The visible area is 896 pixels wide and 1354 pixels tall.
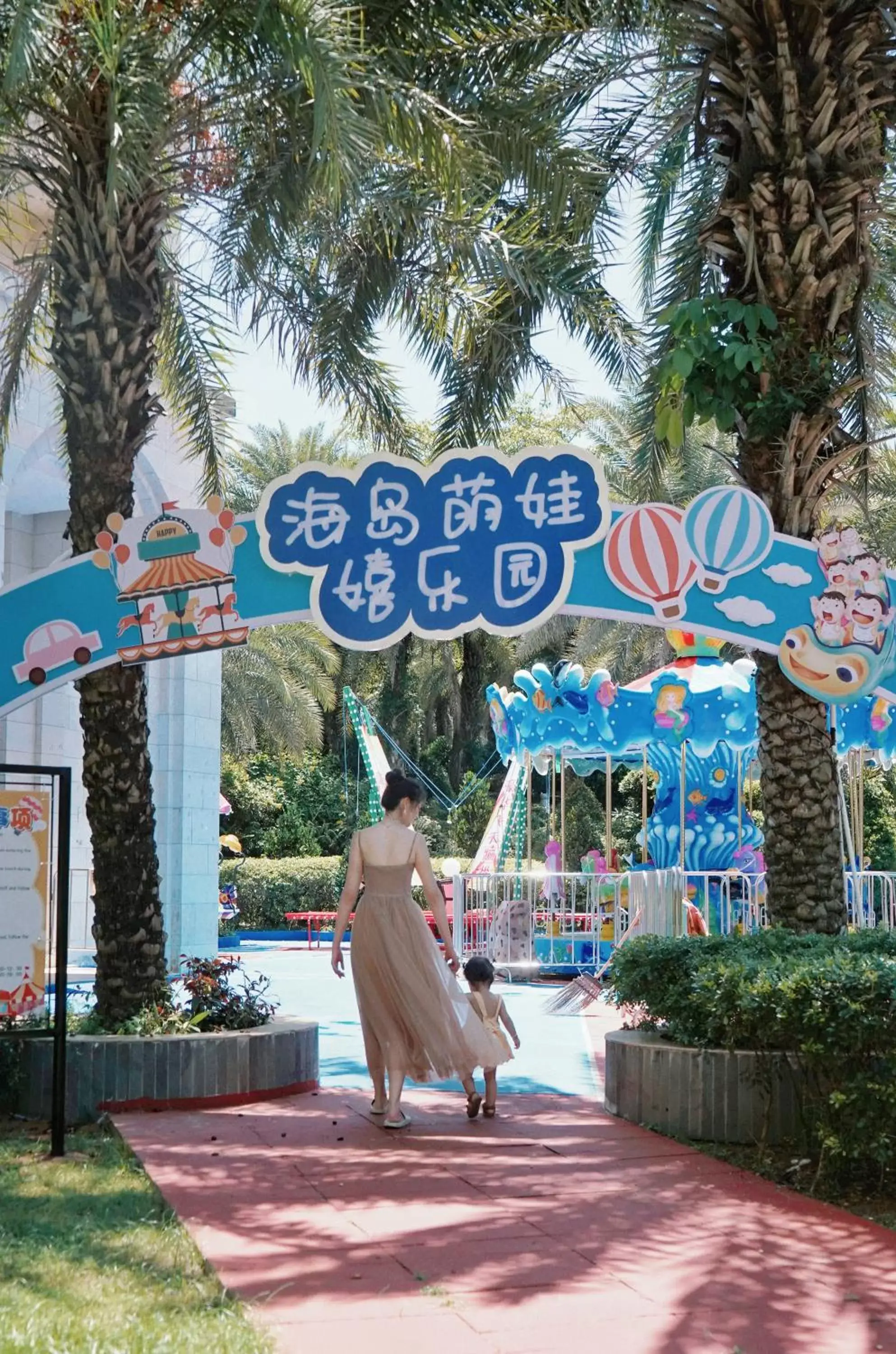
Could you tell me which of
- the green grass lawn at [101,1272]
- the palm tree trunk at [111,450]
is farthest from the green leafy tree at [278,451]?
the green grass lawn at [101,1272]

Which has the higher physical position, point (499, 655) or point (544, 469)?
point (499, 655)

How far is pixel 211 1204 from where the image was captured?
20.2 feet

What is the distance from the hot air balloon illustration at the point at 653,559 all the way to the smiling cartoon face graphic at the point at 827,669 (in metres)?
0.71

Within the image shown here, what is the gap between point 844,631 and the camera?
28.4 ft

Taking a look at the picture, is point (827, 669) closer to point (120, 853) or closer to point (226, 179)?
point (120, 853)

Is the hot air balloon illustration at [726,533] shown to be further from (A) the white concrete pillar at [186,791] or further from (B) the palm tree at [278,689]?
(B) the palm tree at [278,689]

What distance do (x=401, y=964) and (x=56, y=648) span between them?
3214 millimetres

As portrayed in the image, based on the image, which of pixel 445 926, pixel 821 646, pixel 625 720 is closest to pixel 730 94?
pixel 821 646

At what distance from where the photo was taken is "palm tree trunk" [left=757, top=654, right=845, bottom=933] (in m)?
8.59

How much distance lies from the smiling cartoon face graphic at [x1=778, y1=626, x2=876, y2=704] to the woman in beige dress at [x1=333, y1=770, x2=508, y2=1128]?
2.32 metres

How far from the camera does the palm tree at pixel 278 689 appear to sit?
104ft

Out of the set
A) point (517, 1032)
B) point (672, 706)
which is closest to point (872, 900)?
point (672, 706)

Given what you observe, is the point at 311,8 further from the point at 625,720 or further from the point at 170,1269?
the point at 625,720

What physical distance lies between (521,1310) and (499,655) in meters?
33.8
